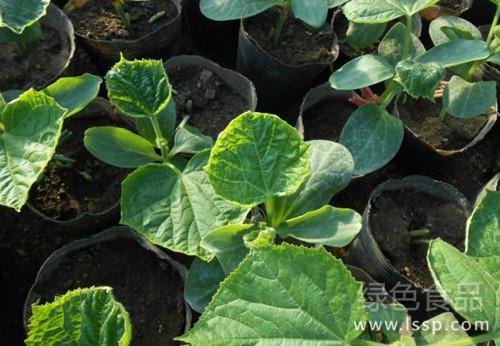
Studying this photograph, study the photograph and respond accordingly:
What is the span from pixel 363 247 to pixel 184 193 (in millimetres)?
621

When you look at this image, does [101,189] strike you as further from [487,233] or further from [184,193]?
[487,233]

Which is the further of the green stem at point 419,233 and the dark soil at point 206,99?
the dark soil at point 206,99

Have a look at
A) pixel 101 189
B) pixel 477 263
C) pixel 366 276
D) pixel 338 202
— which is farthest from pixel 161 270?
pixel 477 263

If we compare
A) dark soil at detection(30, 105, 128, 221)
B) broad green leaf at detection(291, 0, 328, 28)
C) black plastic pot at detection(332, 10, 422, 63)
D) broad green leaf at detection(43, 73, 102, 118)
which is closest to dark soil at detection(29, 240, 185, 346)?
dark soil at detection(30, 105, 128, 221)

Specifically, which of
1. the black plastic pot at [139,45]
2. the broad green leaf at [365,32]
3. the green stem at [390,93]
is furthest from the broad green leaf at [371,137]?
the black plastic pot at [139,45]

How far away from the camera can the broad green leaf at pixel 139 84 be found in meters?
1.09

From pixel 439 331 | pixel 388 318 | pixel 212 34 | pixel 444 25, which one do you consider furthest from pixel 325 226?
pixel 212 34

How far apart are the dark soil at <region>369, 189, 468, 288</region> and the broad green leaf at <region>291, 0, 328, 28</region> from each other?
21.5 inches

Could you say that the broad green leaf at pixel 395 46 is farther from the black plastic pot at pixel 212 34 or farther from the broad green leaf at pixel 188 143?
the black plastic pot at pixel 212 34

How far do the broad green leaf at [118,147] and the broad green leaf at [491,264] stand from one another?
724mm

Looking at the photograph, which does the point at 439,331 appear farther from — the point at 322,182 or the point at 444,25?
the point at 444,25

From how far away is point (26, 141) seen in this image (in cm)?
102

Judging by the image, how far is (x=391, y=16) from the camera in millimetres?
1304

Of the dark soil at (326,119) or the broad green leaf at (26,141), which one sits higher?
the broad green leaf at (26,141)
